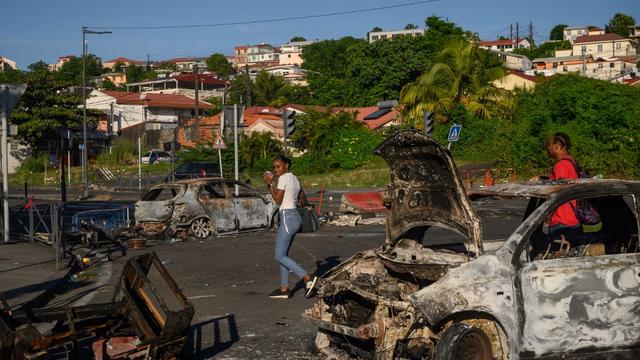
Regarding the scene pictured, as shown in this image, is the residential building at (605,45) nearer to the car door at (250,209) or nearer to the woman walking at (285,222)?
the car door at (250,209)

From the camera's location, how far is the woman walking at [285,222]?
33.0ft

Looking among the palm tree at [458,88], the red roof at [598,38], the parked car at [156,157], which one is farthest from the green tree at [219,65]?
the palm tree at [458,88]

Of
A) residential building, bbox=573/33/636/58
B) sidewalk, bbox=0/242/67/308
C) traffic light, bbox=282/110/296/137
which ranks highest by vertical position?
residential building, bbox=573/33/636/58

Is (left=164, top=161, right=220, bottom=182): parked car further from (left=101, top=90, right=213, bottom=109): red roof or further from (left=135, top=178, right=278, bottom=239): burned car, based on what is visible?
(left=101, top=90, right=213, bottom=109): red roof

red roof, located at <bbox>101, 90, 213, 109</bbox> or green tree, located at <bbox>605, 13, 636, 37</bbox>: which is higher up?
green tree, located at <bbox>605, 13, 636, 37</bbox>

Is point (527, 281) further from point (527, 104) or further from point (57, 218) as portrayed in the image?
point (527, 104)

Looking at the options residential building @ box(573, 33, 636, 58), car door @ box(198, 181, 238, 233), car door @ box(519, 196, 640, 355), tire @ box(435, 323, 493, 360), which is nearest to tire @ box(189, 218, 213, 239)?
car door @ box(198, 181, 238, 233)

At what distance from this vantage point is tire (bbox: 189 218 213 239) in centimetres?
1757

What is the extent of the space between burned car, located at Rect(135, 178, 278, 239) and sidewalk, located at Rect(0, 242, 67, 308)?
91.3 inches

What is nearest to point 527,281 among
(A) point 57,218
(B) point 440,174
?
(B) point 440,174

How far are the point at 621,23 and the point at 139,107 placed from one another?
98470 millimetres

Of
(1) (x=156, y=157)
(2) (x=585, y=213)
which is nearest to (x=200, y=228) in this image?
(2) (x=585, y=213)

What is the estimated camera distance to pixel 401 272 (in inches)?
279

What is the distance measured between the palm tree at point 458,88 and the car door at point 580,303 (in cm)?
3908
